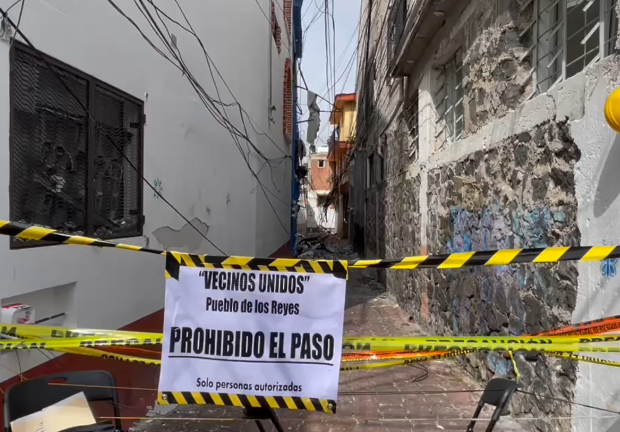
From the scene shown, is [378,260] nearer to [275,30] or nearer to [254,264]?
[254,264]

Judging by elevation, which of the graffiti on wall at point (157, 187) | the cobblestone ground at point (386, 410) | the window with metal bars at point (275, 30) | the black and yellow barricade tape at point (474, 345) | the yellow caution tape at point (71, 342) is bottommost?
the cobblestone ground at point (386, 410)

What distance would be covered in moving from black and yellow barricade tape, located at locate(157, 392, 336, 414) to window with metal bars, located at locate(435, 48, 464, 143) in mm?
4525

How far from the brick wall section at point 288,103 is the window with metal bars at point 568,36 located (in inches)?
493

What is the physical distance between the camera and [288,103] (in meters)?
16.8

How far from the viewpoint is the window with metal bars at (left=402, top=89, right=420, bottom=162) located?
27.5 ft

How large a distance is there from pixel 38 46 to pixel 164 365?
8.83ft

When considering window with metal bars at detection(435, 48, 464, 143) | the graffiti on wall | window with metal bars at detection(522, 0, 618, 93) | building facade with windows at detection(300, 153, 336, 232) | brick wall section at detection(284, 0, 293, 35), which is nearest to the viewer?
window with metal bars at detection(522, 0, 618, 93)

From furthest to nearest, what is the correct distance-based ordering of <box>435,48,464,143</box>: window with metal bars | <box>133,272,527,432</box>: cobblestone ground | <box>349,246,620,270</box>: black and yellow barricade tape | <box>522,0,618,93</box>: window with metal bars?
<box>435,48,464,143</box>: window with metal bars < <box>133,272,527,432</box>: cobblestone ground < <box>522,0,618,93</box>: window with metal bars < <box>349,246,620,270</box>: black and yellow barricade tape

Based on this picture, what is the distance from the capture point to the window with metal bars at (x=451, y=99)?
621 centimetres

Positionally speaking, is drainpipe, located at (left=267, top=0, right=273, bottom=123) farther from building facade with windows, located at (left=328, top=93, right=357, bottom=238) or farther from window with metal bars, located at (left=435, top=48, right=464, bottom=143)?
building facade with windows, located at (left=328, top=93, right=357, bottom=238)

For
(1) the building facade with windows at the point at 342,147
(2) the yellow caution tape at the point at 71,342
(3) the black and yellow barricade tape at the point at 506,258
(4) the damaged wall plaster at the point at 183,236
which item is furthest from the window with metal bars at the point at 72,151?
(1) the building facade with windows at the point at 342,147

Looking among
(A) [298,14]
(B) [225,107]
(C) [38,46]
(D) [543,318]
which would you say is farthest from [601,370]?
(A) [298,14]

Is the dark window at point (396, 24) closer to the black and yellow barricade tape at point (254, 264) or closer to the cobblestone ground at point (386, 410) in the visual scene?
the cobblestone ground at point (386, 410)

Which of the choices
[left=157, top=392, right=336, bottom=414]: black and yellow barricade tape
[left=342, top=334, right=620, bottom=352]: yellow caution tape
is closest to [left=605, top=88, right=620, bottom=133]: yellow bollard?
[left=342, top=334, right=620, bottom=352]: yellow caution tape
